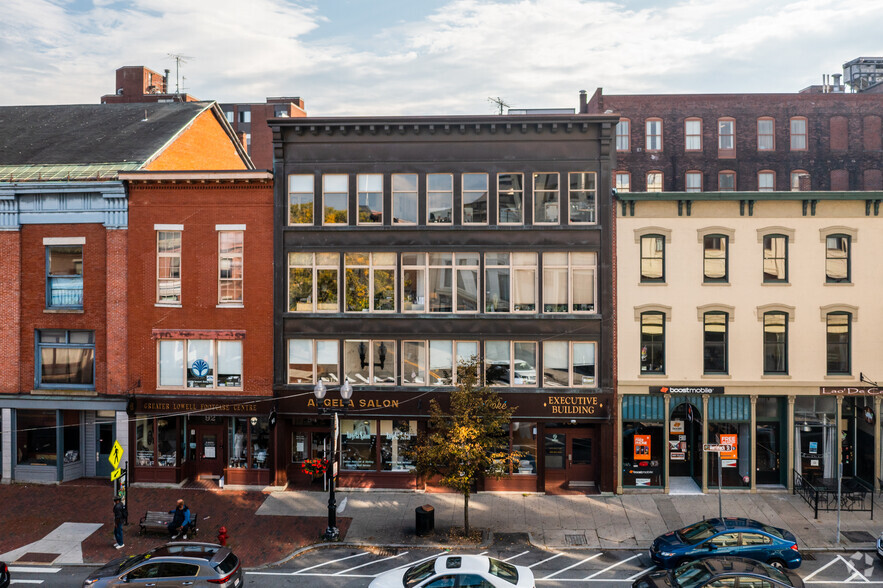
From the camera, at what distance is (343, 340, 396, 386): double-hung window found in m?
25.8

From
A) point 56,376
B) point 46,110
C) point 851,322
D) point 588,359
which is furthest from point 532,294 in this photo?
point 46,110

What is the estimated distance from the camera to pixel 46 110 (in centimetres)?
3478

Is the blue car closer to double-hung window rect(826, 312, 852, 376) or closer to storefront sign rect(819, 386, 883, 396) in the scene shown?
storefront sign rect(819, 386, 883, 396)

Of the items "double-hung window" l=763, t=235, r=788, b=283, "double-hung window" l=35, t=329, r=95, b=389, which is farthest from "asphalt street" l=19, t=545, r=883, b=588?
"double-hung window" l=763, t=235, r=788, b=283

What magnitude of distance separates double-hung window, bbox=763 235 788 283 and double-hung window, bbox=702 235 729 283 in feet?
4.82

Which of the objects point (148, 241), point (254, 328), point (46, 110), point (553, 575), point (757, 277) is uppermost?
point (46, 110)

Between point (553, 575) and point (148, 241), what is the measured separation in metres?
19.5

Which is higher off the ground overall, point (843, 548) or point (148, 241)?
point (148, 241)

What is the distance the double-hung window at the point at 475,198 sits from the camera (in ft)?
84.1

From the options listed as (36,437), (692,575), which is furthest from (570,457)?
(36,437)

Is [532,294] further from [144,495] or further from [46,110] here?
[46,110]

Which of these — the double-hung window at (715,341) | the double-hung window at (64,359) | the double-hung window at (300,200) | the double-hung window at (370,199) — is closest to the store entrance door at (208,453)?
the double-hung window at (64,359)

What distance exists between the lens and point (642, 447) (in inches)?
1001

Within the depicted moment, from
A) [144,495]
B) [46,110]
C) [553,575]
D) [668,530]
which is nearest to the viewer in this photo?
[553,575]
